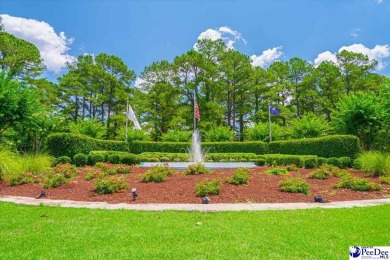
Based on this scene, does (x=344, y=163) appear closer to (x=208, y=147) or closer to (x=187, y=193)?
(x=208, y=147)

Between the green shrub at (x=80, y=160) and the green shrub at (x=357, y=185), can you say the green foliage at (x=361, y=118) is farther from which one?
the green shrub at (x=80, y=160)

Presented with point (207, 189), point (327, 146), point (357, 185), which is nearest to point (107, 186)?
point (207, 189)

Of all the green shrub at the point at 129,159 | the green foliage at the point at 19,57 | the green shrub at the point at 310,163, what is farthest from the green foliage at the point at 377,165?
the green foliage at the point at 19,57

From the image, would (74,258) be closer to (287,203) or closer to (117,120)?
(287,203)

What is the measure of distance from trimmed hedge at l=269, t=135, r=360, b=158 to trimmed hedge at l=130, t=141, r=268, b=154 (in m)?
2.23

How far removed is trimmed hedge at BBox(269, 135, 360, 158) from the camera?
16391mm

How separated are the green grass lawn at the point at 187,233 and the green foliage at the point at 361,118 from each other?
14.1 m

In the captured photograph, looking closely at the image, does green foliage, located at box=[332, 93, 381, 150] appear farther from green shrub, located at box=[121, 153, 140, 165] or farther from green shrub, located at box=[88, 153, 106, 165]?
green shrub, located at box=[88, 153, 106, 165]

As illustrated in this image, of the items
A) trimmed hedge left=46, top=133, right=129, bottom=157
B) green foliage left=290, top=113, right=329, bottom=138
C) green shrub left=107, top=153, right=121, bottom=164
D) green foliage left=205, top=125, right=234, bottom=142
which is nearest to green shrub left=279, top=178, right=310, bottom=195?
green shrub left=107, top=153, right=121, bottom=164

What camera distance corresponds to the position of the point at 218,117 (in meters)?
31.1

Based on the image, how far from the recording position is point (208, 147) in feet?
74.7

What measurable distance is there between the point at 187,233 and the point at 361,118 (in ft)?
58.0

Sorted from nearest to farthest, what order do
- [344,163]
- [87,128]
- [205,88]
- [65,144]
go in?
[344,163]
[65,144]
[87,128]
[205,88]

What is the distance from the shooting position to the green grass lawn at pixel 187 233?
3.32 metres
